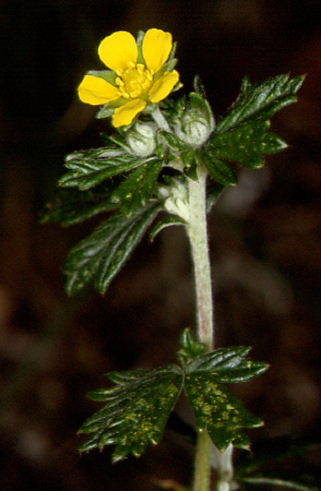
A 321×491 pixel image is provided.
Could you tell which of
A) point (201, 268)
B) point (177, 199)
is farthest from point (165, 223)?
point (201, 268)

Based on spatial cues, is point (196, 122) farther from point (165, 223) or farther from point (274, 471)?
point (274, 471)

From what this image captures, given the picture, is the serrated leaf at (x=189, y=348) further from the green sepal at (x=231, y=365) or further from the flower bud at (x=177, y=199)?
the flower bud at (x=177, y=199)

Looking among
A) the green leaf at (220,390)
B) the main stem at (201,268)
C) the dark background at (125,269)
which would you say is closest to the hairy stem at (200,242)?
the main stem at (201,268)

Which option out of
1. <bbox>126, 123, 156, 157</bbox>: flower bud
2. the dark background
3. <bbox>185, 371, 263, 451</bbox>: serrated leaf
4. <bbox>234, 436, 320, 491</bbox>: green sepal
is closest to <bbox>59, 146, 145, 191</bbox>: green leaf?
<bbox>126, 123, 156, 157</bbox>: flower bud

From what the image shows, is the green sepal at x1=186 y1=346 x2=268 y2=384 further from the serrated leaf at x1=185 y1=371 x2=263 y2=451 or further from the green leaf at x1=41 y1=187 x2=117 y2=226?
the green leaf at x1=41 y1=187 x2=117 y2=226

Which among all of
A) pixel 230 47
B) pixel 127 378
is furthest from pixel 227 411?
pixel 230 47

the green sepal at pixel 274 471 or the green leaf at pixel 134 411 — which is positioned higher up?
the green leaf at pixel 134 411
